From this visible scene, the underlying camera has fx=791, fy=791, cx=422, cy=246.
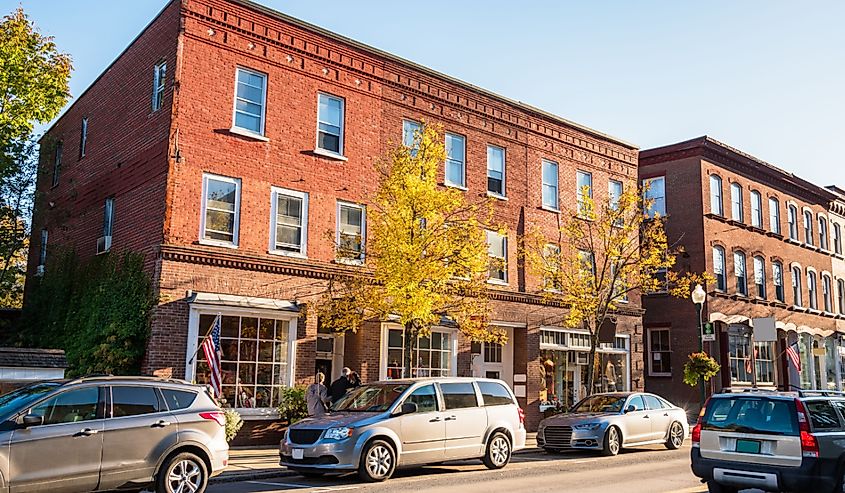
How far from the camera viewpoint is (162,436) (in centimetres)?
1089

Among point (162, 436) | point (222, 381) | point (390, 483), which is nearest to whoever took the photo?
point (162, 436)

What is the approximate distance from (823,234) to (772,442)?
3717 cm

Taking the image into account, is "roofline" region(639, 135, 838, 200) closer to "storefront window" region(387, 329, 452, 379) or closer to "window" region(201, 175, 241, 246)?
"storefront window" region(387, 329, 452, 379)

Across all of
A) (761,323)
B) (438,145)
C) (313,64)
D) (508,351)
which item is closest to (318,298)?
(438,145)

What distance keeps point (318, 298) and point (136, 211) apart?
4997mm

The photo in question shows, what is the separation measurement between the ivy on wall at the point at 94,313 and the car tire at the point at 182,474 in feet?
23.9

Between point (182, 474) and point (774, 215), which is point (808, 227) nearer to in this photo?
point (774, 215)

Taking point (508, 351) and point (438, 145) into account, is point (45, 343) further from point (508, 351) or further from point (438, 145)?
point (508, 351)

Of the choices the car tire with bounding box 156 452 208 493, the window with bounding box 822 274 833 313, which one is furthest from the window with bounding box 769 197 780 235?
the car tire with bounding box 156 452 208 493

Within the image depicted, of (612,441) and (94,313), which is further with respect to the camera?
(94,313)

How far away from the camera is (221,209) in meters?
19.1

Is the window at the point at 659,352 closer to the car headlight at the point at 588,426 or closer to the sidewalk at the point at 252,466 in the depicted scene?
the car headlight at the point at 588,426

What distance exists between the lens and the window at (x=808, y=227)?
41.4 m

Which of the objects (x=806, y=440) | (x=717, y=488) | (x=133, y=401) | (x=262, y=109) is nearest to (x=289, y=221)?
(x=262, y=109)
